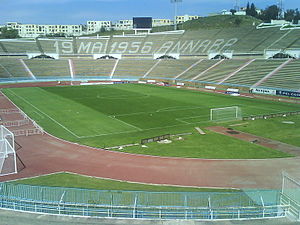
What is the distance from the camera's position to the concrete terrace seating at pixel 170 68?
94312mm

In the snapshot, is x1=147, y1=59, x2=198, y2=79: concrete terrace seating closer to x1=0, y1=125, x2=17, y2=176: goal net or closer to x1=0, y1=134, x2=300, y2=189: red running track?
x1=0, y1=134, x2=300, y2=189: red running track

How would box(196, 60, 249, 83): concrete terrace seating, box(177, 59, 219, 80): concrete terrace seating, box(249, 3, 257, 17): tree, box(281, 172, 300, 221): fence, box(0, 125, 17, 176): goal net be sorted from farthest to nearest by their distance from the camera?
box(249, 3, 257, 17): tree
box(177, 59, 219, 80): concrete terrace seating
box(196, 60, 249, 83): concrete terrace seating
box(0, 125, 17, 176): goal net
box(281, 172, 300, 221): fence

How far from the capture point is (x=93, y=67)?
106 meters

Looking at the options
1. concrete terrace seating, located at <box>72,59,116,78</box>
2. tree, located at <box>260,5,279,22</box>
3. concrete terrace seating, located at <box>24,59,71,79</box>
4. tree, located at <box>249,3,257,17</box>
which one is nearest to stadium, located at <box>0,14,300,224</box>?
concrete terrace seating, located at <box>24,59,71,79</box>

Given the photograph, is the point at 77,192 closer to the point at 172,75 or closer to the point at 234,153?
the point at 234,153

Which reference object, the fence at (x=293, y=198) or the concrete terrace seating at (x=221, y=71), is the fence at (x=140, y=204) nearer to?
the fence at (x=293, y=198)

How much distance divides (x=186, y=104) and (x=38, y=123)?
24924 mm

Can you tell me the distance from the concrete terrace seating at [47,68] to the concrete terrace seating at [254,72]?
5105 cm

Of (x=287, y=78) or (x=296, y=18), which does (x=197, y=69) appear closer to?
(x=287, y=78)

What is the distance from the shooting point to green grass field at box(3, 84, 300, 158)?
29.8 meters

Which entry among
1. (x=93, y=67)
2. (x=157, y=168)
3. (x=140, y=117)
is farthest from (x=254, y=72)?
(x=157, y=168)

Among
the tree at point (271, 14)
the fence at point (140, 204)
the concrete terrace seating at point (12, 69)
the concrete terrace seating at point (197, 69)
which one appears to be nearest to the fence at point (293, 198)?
the fence at point (140, 204)

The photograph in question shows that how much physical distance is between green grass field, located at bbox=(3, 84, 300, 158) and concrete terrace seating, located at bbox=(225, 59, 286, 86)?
1298 centimetres

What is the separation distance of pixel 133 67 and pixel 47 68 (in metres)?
27.2
